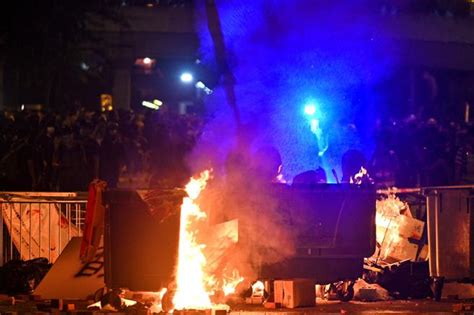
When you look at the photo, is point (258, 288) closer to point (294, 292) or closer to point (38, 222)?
point (294, 292)

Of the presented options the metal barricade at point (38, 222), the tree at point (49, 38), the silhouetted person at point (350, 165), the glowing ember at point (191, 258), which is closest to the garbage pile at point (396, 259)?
the silhouetted person at point (350, 165)

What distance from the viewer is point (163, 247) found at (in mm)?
9461

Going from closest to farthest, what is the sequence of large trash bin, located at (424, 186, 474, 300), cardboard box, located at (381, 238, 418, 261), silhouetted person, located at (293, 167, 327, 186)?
large trash bin, located at (424, 186, 474, 300), silhouetted person, located at (293, 167, 327, 186), cardboard box, located at (381, 238, 418, 261)

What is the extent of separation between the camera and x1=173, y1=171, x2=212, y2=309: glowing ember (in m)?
9.53

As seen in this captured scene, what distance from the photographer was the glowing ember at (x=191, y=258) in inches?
375

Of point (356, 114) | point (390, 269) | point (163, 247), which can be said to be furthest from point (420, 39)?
point (163, 247)

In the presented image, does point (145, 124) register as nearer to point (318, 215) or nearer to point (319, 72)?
point (319, 72)

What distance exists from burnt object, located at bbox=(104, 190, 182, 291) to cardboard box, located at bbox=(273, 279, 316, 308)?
1.15 meters

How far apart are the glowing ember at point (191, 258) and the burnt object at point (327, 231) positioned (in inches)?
26.9

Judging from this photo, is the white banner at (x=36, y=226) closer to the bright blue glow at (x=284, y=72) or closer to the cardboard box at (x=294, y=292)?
the bright blue glow at (x=284, y=72)

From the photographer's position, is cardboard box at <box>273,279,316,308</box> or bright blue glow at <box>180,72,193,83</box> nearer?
cardboard box at <box>273,279,316,308</box>

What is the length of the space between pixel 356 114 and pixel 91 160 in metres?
4.80

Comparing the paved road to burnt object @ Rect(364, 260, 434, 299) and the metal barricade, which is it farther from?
the metal barricade

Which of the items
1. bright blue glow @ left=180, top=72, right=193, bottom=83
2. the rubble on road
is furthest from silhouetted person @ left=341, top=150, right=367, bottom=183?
bright blue glow @ left=180, top=72, right=193, bottom=83
